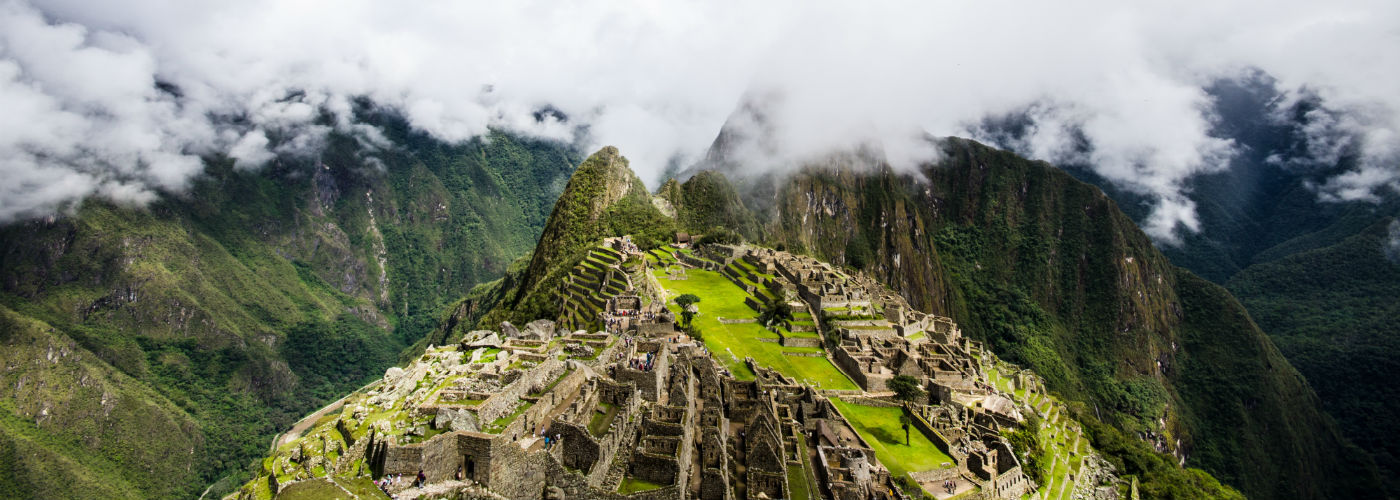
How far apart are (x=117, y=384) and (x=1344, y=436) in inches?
10708

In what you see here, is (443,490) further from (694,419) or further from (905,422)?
(905,422)

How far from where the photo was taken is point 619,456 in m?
20.1

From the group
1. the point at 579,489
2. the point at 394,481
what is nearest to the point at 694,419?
the point at 579,489

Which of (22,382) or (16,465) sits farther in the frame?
(22,382)

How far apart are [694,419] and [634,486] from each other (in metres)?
6.45

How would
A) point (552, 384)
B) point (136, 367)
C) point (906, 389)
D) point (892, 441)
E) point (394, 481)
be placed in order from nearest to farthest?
point (394, 481) < point (552, 384) < point (892, 441) < point (906, 389) < point (136, 367)

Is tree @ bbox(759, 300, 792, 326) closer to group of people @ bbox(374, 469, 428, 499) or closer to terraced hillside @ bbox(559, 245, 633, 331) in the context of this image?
terraced hillside @ bbox(559, 245, 633, 331)

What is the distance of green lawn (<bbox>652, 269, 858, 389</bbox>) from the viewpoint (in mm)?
42844

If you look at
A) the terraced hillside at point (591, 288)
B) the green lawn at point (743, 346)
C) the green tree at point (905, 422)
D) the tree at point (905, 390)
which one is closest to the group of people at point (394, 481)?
the green lawn at point (743, 346)

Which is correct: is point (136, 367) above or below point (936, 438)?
below

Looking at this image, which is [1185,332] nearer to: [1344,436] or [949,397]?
[1344,436]

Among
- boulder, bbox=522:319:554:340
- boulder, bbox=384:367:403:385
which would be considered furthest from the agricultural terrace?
boulder, bbox=384:367:403:385

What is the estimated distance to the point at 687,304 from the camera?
58.9 metres

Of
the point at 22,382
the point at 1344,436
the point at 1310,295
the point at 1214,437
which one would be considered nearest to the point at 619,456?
the point at 22,382
